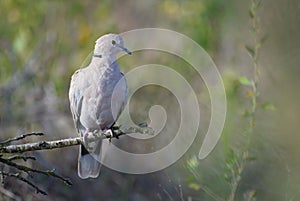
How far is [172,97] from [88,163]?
7.14 feet

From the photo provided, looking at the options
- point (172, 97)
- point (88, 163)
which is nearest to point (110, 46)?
point (88, 163)

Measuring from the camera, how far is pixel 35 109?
6.41 m

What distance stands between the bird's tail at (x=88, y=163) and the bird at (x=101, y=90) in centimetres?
16

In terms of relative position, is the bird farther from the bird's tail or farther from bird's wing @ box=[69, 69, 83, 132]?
the bird's tail

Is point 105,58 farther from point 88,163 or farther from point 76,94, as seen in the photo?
point 88,163

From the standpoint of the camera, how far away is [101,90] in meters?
4.12

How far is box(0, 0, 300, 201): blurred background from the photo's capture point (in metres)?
4.91

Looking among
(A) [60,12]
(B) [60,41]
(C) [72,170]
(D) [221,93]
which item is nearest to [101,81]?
(D) [221,93]

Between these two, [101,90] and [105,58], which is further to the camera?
[105,58]

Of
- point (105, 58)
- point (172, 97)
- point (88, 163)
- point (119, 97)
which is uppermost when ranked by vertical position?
point (105, 58)

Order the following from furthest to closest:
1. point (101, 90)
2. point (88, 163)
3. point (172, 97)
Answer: point (172, 97) < point (88, 163) < point (101, 90)

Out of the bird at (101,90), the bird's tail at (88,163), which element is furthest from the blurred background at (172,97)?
the bird at (101,90)

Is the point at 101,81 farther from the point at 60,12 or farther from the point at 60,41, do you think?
the point at 60,12

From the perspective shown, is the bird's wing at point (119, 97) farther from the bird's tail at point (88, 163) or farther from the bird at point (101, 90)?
the bird's tail at point (88, 163)
